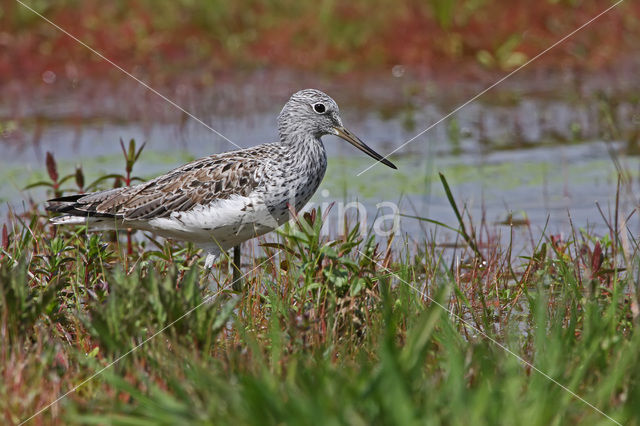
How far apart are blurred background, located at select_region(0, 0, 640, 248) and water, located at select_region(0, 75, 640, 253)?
44 mm

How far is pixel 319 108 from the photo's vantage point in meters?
7.09

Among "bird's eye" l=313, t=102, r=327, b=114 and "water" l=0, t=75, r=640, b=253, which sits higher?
"bird's eye" l=313, t=102, r=327, b=114

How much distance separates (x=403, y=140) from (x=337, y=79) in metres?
3.03

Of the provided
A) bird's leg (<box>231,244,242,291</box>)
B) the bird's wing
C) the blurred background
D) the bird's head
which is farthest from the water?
the bird's wing

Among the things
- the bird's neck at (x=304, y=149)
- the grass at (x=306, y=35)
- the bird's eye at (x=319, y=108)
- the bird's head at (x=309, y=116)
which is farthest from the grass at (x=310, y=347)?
the grass at (x=306, y=35)

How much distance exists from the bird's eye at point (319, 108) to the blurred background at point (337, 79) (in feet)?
11.4

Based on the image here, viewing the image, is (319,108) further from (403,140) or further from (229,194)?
(403,140)

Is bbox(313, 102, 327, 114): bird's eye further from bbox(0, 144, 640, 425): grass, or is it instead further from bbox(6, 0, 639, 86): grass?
bbox(6, 0, 639, 86): grass

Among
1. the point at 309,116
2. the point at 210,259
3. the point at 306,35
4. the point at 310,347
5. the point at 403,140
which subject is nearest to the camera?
the point at 310,347

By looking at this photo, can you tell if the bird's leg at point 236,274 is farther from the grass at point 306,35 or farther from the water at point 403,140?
the grass at point 306,35

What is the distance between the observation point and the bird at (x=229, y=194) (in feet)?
21.2

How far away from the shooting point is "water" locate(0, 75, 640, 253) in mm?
9438

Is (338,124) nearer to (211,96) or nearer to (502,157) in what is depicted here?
(502,157)

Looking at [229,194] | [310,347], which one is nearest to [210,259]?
[229,194]
